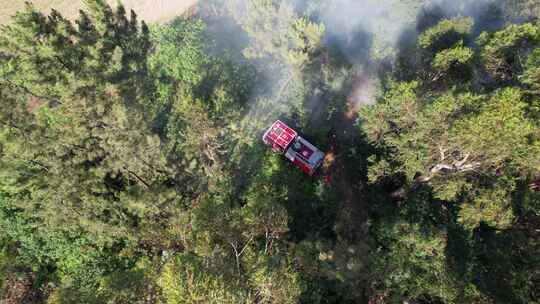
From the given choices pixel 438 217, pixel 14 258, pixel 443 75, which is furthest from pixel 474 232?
pixel 14 258

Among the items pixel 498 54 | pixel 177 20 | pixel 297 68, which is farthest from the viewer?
pixel 177 20

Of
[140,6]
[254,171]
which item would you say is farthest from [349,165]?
[140,6]

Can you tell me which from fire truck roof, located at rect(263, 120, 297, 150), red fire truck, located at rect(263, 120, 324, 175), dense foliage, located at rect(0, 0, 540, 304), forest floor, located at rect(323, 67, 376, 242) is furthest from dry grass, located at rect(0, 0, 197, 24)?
forest floor, located at rect(323, 67, 376, 242)

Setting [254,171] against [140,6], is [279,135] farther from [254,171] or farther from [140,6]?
[140,6]

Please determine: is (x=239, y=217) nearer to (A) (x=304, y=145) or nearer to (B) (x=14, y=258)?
(A) (x=304, y=145)

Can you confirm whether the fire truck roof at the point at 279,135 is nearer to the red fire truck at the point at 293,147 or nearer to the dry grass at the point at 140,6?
the red fire truck at the point at 293,147

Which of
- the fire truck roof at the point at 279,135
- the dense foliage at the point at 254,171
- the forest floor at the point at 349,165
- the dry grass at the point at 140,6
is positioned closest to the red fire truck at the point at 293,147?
the fire truck roof at the point at 279,135
